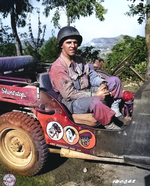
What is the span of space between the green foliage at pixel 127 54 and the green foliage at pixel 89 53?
0.97m

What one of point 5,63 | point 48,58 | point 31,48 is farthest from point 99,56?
point 5,63

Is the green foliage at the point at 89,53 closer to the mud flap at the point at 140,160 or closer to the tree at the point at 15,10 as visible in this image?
the tree at the point at 15,10

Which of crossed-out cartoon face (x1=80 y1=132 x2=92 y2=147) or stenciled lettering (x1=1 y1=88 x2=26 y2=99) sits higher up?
stenciled lettering (x1=1 y1=88 x2=26 y2=99)

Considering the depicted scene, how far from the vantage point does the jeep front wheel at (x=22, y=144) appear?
270 centimetres

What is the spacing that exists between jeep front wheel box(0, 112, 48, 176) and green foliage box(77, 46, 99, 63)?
7175mm

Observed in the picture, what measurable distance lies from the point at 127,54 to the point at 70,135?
252 inches

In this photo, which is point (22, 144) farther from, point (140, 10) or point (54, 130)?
point (140, 10)

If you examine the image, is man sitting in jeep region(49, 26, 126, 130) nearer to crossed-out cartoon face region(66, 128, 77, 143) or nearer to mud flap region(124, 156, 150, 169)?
crossed-out cartoon face region(66, 128, 77, 143)

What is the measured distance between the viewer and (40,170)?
281 centimetres

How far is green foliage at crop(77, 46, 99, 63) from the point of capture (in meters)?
9.61

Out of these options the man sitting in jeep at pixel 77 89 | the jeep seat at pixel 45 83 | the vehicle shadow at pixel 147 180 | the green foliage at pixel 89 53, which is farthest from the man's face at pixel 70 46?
the green foliage at pixel 89 53

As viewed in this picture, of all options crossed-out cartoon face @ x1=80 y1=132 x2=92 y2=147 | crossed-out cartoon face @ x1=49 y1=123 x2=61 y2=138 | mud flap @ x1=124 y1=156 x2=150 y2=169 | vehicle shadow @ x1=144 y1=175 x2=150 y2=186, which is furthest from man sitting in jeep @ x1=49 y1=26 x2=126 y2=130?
vehicle shadow @ x1=144 y1=175 x2=150 y2=186

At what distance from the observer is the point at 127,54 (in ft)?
26.8

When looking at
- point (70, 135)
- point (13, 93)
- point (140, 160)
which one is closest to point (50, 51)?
point (13, 93)
